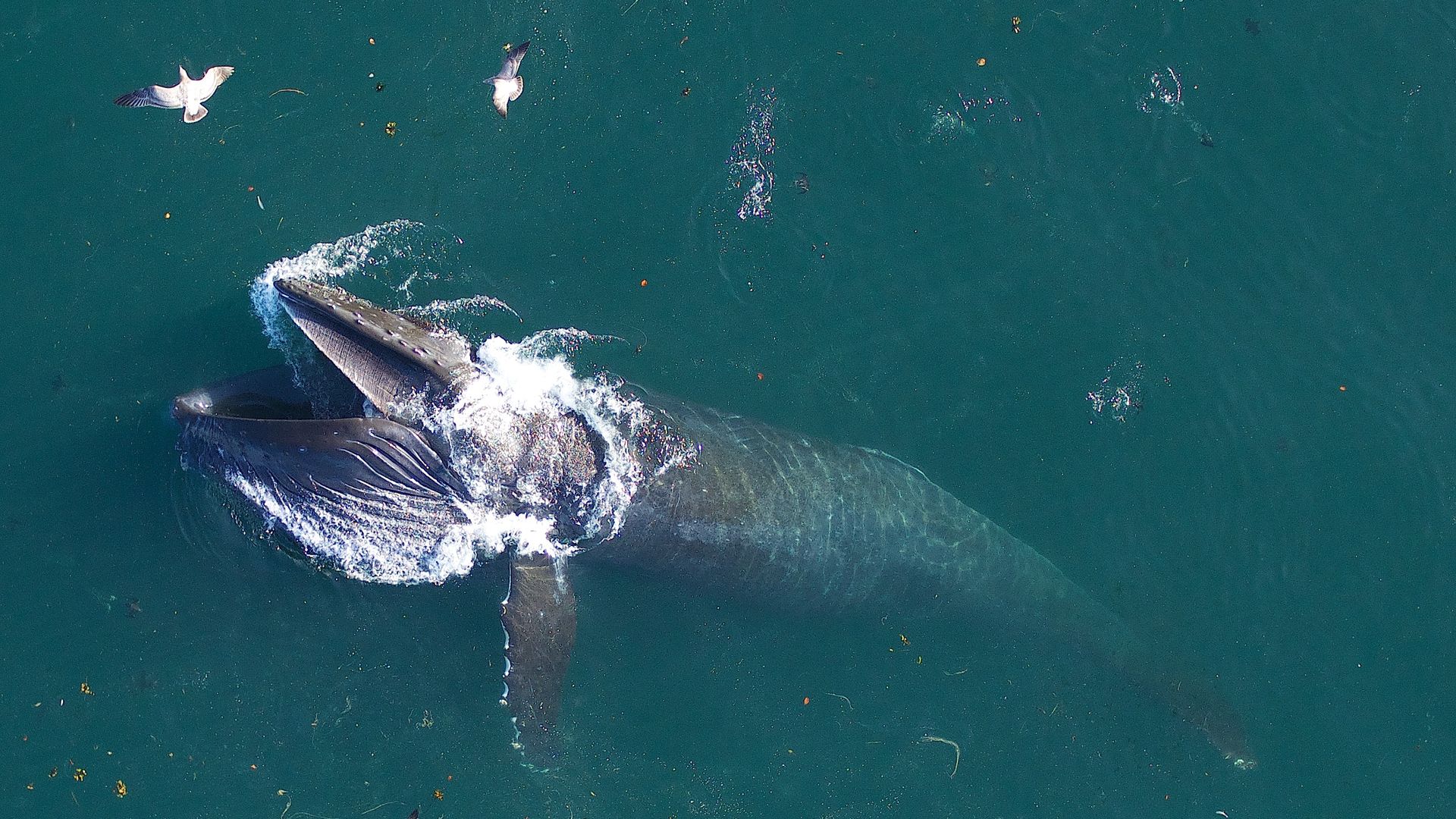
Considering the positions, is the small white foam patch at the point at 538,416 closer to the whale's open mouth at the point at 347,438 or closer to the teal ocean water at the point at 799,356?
the whale's open mouth at the point at 347,438

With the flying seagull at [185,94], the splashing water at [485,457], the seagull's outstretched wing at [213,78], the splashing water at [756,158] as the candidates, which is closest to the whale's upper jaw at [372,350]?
the splashing water at [485,457]

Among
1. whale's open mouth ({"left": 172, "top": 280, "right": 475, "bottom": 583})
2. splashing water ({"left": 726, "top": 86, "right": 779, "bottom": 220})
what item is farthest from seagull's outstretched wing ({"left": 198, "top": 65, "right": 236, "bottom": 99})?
splashing water ({"left": 726, "top": 86, "right": 779, "bottom": 220})

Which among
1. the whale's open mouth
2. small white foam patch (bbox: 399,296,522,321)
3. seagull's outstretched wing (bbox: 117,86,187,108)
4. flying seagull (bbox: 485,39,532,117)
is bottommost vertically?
the whale's open mouth

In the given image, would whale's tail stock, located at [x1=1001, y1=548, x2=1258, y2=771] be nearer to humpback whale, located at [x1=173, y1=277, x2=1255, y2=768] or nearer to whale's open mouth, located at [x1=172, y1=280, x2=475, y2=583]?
humpback whale, located at [x1=173, y1=277, x2=1255, y2=768]

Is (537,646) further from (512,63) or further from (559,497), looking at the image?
(512,63)

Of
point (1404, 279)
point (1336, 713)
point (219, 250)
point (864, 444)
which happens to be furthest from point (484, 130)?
point (1336, 713)

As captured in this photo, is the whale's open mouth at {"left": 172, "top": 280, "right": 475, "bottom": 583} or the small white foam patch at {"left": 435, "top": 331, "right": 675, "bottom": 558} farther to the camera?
the small white foam patch at {"left": 435, "top": 331, "right": 675, "bottom": 558}

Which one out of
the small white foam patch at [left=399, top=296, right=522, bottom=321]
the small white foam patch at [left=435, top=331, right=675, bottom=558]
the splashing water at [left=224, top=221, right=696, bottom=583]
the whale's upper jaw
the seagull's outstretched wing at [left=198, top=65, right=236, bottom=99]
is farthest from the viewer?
the small white foam patch at [left=399, top=296, right=522, bottom=321]
